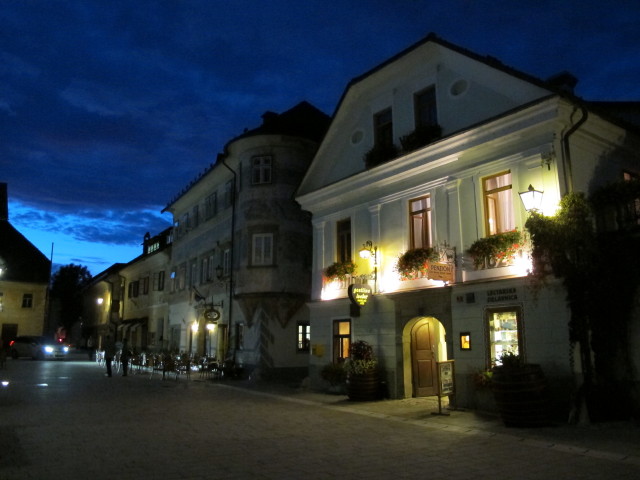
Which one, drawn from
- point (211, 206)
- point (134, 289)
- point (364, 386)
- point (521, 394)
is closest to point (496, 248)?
point (521, 394)

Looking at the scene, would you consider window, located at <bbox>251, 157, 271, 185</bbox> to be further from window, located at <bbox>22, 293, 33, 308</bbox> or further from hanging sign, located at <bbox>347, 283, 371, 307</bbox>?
window, located at <bbox>22, 293, 33, 308</bbox>

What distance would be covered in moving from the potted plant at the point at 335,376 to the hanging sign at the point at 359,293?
2.22 metres

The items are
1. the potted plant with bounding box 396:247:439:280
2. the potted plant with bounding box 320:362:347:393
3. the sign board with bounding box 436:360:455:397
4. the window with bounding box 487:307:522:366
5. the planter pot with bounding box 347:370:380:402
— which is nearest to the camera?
the sign board with bounding box 436:360:455:397

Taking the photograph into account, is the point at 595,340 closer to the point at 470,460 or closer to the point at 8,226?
the point at 470,460

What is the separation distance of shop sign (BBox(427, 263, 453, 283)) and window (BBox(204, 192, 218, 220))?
16698 millimetres

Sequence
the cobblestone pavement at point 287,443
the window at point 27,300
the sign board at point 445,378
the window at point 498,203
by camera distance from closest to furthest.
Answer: the cobblestone pavement at point 287,443 → the sign board at point 445,378 → the window at point 498,203 → the window at point 27,300

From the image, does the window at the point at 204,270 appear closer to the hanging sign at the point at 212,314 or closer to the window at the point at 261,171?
the hanging sign at the point at 212,314

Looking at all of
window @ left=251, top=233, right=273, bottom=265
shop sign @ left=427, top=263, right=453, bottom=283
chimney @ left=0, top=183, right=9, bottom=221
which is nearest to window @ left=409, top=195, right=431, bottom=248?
shop sign @ left=427, top=263, right=453, bottom=283

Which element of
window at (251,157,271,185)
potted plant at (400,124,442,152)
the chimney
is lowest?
potted plant at (400,124,442,152)

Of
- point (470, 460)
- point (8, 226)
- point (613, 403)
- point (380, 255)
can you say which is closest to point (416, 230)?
point (380, 255)

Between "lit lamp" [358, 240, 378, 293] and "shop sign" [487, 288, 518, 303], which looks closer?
"shop sign" [487, 288, 518, 303]

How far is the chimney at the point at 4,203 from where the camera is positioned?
54650 mm

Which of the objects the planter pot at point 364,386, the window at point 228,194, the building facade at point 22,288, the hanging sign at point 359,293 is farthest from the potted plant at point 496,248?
the building facade at point 22,288

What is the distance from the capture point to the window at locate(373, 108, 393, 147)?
16969 mm
